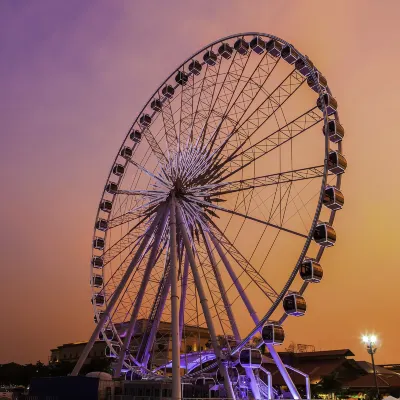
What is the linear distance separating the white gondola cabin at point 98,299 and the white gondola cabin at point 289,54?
22.3 meters

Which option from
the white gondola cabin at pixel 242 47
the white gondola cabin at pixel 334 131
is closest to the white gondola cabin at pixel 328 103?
the white gondola cabin at pixel 334 131

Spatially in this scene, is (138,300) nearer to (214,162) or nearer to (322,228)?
(214,162)

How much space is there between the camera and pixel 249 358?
2491 centimetres

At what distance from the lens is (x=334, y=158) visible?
87.0 feet

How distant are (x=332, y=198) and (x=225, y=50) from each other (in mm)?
16014

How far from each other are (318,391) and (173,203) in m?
33.5

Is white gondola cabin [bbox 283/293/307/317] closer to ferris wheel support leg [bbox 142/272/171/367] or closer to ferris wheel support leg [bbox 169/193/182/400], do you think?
ferris wheel support leg [bbox 169/193/182/400]

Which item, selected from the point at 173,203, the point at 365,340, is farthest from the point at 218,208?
the point at 365,340

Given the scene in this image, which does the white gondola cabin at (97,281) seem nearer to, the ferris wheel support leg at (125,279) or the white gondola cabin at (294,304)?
the ferris wheel support leg at (125,279)

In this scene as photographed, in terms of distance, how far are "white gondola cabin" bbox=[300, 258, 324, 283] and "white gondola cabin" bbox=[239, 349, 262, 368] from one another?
4664 mm

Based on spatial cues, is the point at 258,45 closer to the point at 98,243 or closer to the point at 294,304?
the point at 294,304

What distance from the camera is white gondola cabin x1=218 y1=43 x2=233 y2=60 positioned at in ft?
118

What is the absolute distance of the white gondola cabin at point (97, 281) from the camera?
125ft

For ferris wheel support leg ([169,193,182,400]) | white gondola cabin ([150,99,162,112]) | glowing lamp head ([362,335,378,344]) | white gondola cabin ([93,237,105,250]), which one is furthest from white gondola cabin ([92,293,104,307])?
glowing lamp head ([362,335,378,344])
